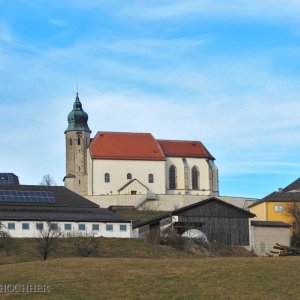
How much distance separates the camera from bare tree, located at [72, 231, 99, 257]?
2023 inches

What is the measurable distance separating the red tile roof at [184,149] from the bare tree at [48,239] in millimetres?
46311

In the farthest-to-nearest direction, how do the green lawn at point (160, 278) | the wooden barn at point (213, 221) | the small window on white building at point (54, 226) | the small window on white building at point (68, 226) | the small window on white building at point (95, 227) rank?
1. the wooden barn at point (213, 221)
2. the small window on white building at point (95, 227)
3. the small window on white building at point (68, 226)
4. the small window on white building at point (54, 226)
5. the green lawn at point (160, 278)

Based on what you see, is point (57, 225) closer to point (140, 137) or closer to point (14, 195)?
point (14, 195)

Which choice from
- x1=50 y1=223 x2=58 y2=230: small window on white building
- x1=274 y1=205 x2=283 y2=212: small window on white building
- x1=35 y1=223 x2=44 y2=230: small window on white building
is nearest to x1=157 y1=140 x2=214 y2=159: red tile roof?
x1=274 y1=205 x2=283 y2=212: small window on white building

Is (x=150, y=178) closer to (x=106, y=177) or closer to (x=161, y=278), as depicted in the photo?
(x=106, y=177)

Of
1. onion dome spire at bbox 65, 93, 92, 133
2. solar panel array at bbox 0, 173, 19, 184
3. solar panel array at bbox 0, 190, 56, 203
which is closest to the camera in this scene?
solar panel array at bbox 0, 190, 56, 203

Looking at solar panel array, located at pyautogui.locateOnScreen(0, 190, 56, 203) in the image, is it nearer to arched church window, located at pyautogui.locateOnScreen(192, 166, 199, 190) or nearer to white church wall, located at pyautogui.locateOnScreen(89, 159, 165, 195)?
white church wall, located at pyautogui.locateOnScreen(89, 159, 165, 195)

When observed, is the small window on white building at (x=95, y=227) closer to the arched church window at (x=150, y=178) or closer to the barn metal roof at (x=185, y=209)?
the barn metal roof at (x=185, y=209)

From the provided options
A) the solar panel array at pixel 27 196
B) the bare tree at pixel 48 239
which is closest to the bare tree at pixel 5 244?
the bare tree at pixel 48 239

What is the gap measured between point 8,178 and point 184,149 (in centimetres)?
3300

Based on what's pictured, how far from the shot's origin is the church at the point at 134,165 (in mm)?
104500

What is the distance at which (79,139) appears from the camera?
112 m

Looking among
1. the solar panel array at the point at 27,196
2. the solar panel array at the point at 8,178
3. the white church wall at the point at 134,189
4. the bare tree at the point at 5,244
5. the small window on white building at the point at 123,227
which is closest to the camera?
the bare tree at the point at 5,244

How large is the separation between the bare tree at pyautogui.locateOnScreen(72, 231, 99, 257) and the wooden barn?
23.1 feet
